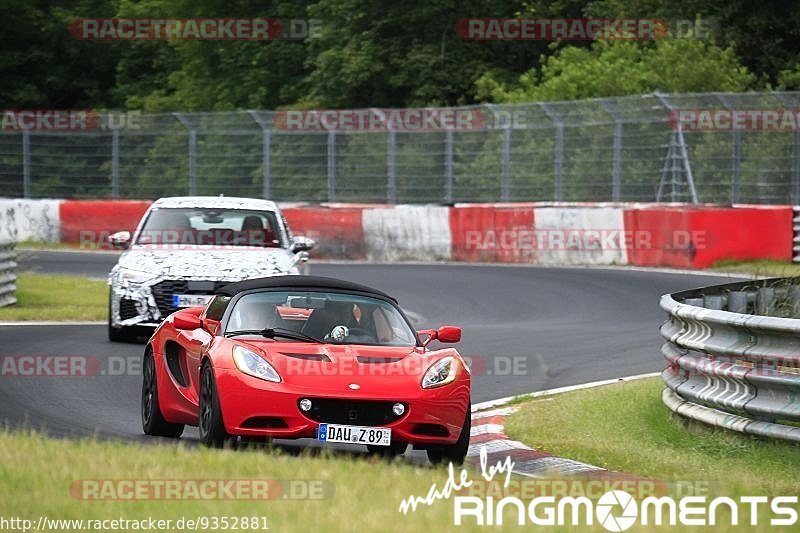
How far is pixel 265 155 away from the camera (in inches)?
1421

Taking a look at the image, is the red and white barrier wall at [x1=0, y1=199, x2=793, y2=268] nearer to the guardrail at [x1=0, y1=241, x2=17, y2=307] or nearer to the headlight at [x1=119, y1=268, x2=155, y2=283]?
the guardrail at [x1=0, y1=241, x2=17, y2=307]

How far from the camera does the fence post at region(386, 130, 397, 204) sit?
34422mm

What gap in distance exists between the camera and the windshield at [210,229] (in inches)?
720

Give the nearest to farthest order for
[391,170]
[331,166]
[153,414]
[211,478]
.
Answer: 1. [211,478]
2. [153,414]
3. [391,170]
4. [331,166]

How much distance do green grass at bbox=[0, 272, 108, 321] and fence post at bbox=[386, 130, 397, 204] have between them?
8.24m

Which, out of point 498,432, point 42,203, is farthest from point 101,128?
point 498,432

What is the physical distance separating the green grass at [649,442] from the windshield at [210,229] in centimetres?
559

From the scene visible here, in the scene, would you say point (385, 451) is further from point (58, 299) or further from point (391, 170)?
point (391, 170)

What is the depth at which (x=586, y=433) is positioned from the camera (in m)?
11.7

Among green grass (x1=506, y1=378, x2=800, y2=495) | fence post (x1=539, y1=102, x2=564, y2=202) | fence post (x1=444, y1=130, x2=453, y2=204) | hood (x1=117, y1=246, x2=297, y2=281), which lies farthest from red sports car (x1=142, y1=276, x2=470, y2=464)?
fence post (x1=444, y1=130, x2=453, y2=204)

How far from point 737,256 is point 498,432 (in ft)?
53.7

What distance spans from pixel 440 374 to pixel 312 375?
0.78 meters

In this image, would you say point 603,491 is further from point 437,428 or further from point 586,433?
point 586,433

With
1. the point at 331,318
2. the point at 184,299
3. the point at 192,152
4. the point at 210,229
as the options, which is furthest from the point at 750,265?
the point at 331,318
